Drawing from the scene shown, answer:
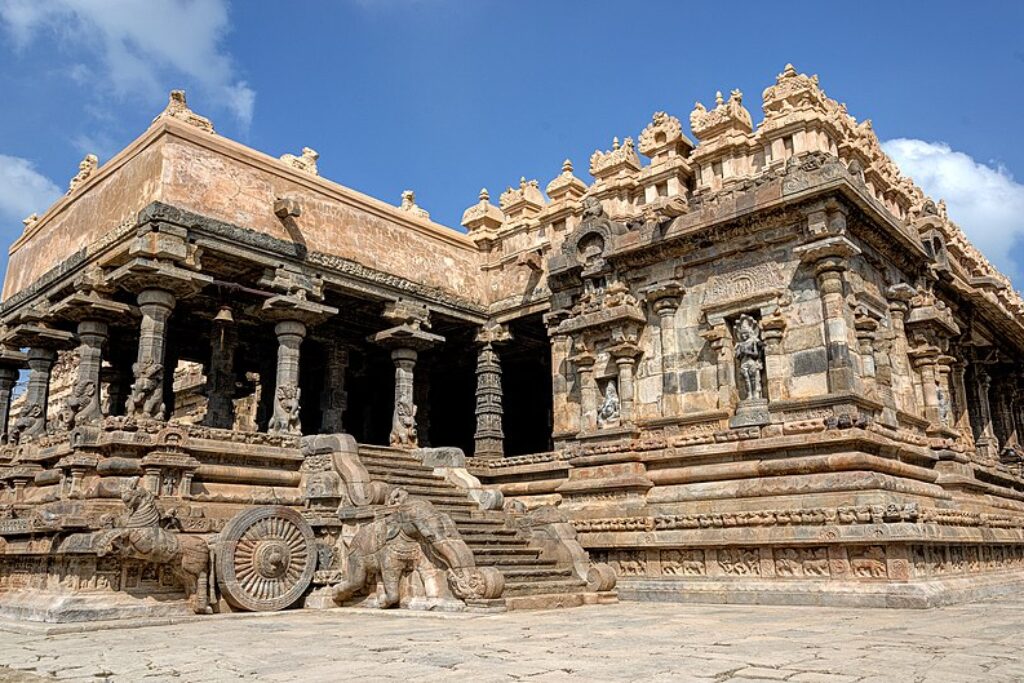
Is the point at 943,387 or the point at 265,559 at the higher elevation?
the point at 943,387

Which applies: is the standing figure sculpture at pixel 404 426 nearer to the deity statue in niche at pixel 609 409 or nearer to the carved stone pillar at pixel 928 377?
the deity statue in niche at pixel 609 409

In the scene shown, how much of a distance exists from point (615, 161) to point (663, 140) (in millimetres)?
1263

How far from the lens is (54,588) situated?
38.4 ft

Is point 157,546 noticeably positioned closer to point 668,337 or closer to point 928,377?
point 668,337

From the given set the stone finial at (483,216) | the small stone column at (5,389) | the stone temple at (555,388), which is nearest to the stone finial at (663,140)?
the stone temple at (555,388)

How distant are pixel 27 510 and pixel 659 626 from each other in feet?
34.2

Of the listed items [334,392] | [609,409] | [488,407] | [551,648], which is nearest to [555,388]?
[609,409]

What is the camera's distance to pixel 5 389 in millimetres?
19812

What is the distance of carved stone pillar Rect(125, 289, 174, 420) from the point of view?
13.8 meters

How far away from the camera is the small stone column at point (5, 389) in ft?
63.9

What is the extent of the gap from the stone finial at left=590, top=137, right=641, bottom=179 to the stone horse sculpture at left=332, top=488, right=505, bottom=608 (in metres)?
10.5

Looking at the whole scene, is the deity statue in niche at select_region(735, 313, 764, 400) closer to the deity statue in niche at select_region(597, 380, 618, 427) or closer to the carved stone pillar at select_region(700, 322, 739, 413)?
the carved stone pillar at select_region(700, 322, 739, 413)

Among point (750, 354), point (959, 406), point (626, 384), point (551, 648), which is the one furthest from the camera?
point (959, 406)

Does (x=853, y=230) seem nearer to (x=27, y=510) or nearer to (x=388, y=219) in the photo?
(x=388, y=219)
